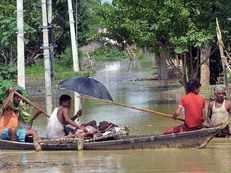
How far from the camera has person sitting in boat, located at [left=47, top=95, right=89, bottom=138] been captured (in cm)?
1420

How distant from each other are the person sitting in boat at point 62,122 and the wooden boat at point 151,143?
39 centimetres

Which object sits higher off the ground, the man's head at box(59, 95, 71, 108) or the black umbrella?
A: the black umbrella

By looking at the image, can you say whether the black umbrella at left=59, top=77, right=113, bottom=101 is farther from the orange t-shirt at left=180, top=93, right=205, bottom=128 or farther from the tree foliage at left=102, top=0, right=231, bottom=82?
the tree foliage at left=102, top=0, right=231, bottom=82

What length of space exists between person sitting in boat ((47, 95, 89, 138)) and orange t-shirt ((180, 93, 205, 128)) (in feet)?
6.78

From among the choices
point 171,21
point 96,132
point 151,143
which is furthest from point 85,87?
point 171,21

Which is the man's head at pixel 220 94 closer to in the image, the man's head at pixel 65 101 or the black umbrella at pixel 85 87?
the black umbrella at pixel 85 87

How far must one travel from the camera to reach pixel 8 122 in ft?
48.0

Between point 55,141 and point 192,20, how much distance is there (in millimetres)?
10804

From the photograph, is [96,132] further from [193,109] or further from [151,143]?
[193,109]

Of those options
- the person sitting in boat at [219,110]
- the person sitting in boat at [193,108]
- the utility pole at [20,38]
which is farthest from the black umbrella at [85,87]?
the utility pole at [20,38]

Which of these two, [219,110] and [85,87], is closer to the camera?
[219,110]

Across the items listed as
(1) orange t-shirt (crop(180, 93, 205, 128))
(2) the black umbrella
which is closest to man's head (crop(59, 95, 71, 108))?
(2) the black umbrella

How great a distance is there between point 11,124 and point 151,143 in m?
2.94

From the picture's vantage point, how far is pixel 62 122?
47.4ft
